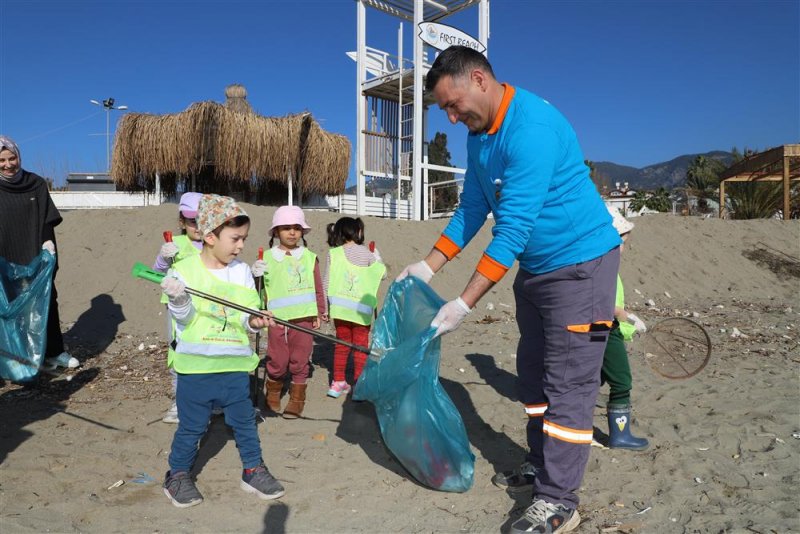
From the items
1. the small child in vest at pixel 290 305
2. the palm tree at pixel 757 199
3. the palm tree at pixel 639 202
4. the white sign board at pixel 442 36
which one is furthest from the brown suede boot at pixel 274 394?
the palm tree at pixel 639 202

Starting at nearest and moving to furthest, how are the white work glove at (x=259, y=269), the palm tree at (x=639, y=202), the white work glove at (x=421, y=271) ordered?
the white work glove at (x=421, y=271) < the white work glove at (x=259, y=269) < the palm tree at (x=639, y=202)

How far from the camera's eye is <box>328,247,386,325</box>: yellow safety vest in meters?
4.47

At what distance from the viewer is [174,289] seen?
99.0 inches

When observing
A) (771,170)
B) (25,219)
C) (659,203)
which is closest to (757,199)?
(771,170)

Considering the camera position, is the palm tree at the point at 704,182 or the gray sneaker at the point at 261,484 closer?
the gray sneaker at the point at 261,484

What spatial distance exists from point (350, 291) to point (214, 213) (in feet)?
6.09

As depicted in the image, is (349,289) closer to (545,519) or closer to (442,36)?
(545,519)

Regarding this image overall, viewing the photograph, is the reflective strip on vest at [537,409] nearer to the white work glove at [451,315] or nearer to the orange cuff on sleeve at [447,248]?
the white work glove at [451,315]

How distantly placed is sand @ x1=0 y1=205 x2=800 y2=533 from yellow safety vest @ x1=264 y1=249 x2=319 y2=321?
0.78 m

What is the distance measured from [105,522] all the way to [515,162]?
2.43 meters

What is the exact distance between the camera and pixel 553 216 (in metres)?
2.39

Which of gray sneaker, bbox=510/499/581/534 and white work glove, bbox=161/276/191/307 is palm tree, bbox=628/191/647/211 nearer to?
gray sneaker, bbox=510/499/581/534

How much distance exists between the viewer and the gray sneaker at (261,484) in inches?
108

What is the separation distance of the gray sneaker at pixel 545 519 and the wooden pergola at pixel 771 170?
14.4 metres
